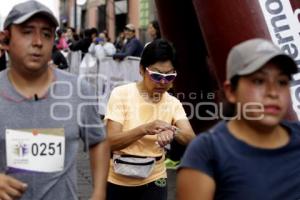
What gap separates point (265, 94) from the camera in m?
2.49

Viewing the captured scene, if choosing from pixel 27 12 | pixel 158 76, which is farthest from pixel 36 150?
pixel 158 76

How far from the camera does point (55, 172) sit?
10.4 ft

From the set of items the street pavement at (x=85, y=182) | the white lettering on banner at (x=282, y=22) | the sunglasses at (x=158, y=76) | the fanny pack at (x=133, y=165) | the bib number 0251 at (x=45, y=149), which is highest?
the white lettering on banner at (x=282, y=22)

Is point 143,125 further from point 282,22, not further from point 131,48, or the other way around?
point 131,48

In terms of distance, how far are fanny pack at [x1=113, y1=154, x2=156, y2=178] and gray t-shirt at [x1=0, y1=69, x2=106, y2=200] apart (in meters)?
1.13

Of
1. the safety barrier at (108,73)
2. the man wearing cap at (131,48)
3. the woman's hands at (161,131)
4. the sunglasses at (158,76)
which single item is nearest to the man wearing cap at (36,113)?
the woman's hands at (161,131)

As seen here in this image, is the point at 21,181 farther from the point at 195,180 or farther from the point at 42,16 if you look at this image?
the point at 195,180

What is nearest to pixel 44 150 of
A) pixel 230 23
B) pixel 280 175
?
pixel 280 175

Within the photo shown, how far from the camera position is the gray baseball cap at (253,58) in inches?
97.0

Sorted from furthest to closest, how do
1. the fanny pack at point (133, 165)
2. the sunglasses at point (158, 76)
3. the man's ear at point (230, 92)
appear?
the sunglasses at point (158, 76), the fanny pack at point (133, 165), the man's ear at point (230, 92)

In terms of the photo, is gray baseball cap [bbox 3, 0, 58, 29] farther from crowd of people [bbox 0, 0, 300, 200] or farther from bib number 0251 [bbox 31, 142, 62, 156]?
bib number 0251 [bbox 31, 142, 62, 156]

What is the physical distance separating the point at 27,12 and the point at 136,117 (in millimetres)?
1501

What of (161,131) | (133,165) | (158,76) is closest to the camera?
(161,131)

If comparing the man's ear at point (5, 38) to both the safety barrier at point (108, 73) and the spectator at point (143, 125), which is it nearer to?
the spectator at point (143, 125)
